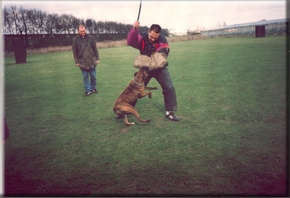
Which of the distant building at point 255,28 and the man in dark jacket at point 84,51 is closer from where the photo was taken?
the man in dark jacket at point 84,51

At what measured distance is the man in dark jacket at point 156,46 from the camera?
13.3ft

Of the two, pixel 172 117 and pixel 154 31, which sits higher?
pixel 154 31

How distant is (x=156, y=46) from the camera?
431 cm

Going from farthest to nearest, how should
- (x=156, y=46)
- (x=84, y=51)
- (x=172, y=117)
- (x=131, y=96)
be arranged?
(x=84, y=51) < (x=172, y=117) < (x=131, y=96) < (x=156, y=46)

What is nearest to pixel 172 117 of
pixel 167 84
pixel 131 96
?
pixel 167 84

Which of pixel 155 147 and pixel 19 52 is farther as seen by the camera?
pixel 19 52

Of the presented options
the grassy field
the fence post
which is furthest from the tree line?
the grassy field

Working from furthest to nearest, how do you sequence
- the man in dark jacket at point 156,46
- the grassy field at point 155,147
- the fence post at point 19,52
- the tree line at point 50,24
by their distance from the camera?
the tree line at point 50,24 → the fence post at point 19,52 → the man in dark jacket at point 156,46 → the grassy field at point 155,147

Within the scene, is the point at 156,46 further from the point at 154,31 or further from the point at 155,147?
the point at 155,147

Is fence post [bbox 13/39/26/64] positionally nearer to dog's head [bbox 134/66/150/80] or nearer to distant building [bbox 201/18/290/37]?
dog's head [bbox 134/66/150/80]

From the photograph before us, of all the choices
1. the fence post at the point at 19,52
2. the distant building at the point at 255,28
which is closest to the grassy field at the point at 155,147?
the fence post at the point at 19,52

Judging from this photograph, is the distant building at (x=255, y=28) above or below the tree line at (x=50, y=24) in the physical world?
above

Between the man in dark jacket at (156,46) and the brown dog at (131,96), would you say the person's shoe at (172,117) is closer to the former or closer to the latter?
the man in dark jacket at (156,46)

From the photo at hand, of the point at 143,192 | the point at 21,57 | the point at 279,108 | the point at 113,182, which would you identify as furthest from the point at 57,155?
the point at 21,57
